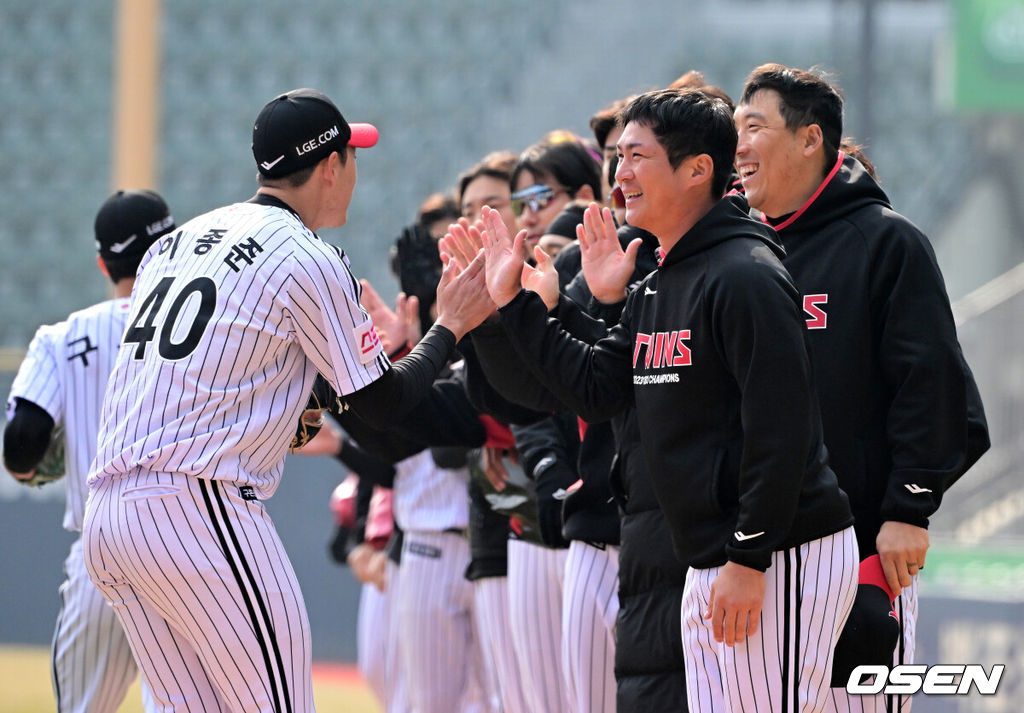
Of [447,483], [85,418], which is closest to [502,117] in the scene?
[447,483]

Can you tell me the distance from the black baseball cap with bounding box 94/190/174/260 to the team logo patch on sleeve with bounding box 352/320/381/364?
4.83ft

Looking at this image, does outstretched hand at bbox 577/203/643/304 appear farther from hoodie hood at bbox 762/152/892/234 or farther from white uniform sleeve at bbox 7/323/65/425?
white uniform sleeve at bbox 7/323/65/425

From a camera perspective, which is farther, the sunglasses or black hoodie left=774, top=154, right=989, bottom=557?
the sunglasses

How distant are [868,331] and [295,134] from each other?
1385 mm

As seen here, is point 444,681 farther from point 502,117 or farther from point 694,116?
point 502,117

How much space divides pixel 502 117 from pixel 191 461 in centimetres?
1107

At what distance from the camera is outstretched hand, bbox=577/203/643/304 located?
10.8 ft

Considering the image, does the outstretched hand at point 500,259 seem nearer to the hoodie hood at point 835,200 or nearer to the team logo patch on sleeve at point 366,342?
Result: the team logo patch on sleeve at point 366,342

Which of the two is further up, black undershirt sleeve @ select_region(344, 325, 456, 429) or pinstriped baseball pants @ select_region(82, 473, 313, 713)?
black undershirt sleeve @ select_region(344, 325, 456, 429)

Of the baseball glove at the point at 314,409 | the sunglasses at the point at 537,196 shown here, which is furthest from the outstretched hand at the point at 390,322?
the baseball glove at the point at 314,409

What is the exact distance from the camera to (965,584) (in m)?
7.29

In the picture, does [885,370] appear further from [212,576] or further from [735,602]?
[212,576]

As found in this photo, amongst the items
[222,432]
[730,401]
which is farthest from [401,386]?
[730,401]

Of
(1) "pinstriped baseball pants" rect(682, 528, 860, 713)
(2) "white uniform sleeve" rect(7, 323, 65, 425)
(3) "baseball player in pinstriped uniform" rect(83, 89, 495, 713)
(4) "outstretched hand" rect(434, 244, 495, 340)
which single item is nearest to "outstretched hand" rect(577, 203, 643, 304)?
(4) "outstretched hand" rect(434, 244, 495, 340)
